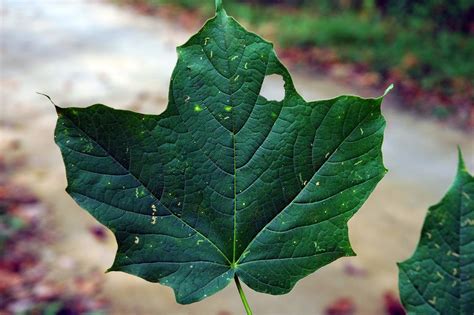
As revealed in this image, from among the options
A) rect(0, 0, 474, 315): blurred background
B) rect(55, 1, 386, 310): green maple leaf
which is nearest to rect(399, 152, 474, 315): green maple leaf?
rect(55, 1, 386, 310): green maple leaf

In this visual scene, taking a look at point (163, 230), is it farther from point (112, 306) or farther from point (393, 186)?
point (393, 186)

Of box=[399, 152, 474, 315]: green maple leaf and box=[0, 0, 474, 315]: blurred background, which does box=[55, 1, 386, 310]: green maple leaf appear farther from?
box=[0, 0, 474, 315]: blurred background

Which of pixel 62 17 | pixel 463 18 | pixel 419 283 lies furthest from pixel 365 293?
pixel 62 17

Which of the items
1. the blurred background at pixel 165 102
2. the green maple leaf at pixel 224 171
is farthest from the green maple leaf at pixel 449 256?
the blurred background at pixel 165 102

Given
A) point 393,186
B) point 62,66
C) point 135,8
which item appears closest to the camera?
point 393,186

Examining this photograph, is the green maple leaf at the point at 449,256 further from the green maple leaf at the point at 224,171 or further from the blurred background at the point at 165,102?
the blurred background at the point at 165,102
